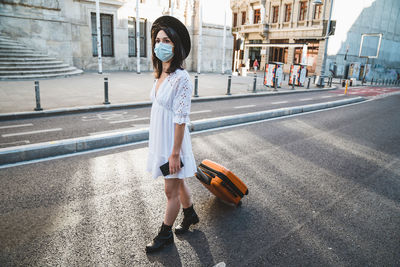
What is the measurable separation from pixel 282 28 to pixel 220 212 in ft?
124

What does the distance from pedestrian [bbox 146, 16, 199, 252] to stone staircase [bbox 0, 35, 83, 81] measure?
1491 cm

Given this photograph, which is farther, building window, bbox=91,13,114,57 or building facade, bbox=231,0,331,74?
building facade, bbox=231,0,331,74

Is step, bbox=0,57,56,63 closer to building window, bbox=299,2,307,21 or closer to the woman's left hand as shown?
the woman's left hand

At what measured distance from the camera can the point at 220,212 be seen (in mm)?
3344

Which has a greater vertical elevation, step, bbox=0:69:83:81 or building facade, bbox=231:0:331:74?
building facade, bbox=231:0:331:74

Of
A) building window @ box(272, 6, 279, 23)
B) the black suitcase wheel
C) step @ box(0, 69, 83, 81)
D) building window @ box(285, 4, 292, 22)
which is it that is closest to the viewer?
the black suitcase wheel

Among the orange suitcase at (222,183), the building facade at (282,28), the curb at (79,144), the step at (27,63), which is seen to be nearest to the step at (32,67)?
the step at (27,63)

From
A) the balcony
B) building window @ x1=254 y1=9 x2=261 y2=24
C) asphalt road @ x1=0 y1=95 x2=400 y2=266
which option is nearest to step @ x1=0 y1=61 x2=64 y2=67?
asphalt road @ x1=0 y1=95 x2=400 y2=266

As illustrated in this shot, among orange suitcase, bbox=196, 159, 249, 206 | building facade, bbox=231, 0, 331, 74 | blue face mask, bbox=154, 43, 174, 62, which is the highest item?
building facade, bbox=231, 0, 331, 74

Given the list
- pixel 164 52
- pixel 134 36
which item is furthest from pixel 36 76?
pixel 164 52

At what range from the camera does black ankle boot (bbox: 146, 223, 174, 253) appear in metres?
2.60

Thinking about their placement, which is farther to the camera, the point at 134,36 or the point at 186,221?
the point at 134,36

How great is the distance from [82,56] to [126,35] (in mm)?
3957

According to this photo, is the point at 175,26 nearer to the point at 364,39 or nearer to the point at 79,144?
the point at 79,144
